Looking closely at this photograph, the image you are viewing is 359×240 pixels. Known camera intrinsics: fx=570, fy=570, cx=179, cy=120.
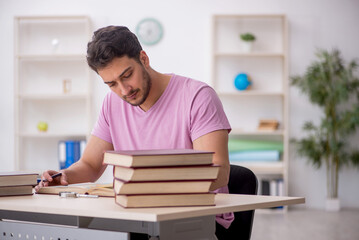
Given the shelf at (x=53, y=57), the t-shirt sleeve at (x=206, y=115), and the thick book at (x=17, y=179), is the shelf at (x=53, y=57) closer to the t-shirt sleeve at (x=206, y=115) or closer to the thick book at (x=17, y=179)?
the t-shirt sleeve at (x=206, y=115)

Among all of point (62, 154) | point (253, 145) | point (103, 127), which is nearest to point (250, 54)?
point (253, 145)

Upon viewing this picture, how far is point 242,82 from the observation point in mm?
5934

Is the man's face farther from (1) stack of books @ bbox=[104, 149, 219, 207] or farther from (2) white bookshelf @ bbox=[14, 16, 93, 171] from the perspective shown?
(2) white bookshelf @ bbox=[14, 16, 93, 171]

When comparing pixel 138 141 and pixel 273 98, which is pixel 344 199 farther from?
pixel 138 141

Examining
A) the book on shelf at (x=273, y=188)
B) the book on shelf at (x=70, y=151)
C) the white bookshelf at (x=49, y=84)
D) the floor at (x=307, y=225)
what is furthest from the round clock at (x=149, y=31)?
the floor at (x=307, y=225)

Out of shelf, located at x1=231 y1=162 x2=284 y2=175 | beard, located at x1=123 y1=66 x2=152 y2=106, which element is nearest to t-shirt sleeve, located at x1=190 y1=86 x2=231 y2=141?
beard, located at x1=123 y1=66 x2=152 y2=106

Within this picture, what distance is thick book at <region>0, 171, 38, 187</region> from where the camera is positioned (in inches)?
69.3

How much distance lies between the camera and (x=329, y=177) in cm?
609

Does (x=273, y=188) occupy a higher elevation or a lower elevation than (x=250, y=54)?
lower

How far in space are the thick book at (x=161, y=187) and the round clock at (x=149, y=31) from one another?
15.8 ft

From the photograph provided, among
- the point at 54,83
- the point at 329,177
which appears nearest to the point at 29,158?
the point at 54,83

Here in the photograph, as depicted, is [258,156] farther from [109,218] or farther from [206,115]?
[109,218]

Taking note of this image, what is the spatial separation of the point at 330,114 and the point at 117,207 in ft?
15.7

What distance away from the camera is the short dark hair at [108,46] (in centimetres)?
182
